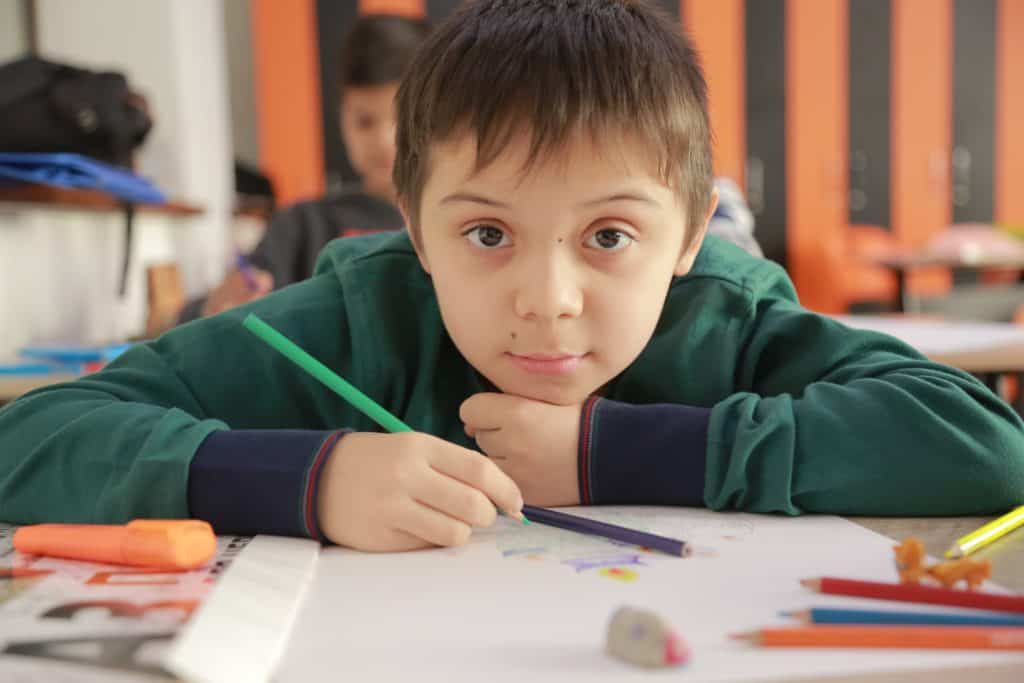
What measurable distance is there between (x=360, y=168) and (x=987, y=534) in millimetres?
Result: 1961

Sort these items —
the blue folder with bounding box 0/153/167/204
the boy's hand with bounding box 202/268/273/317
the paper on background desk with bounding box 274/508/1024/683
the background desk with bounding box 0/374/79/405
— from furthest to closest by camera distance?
1. the boy's hand with bounding box 202/268/273/317
2. the blue folder with bounding box 0/153/167/204
3. the background desk with bounding box 0/374/79/405
4. the paper on background desk with bounding box 274/508/1024/683

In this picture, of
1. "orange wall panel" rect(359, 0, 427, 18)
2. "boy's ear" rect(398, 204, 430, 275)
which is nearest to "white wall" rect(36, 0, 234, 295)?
"orange wall panel" rect(359, 0, 427, 18)

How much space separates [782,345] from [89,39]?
2.32 metres

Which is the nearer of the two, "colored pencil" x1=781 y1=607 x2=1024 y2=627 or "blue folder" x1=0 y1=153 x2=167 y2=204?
"colored pencil" x1=781 y1=607 x2=1024 y2=627

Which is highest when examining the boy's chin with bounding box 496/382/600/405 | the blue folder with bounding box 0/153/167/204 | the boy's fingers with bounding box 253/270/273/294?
the blue folder with bounding box 0/153/167/204

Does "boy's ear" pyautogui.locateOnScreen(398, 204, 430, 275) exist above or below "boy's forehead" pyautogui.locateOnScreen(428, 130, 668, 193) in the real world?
below

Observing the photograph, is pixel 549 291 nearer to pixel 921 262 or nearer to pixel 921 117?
pixel 921 262

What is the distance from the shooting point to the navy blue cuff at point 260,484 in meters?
0.55

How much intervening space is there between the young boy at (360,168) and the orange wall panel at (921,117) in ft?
12.0

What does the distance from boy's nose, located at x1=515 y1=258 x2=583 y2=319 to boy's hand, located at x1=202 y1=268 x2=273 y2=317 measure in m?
1.33

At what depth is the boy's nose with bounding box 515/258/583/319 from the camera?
62 centimetres

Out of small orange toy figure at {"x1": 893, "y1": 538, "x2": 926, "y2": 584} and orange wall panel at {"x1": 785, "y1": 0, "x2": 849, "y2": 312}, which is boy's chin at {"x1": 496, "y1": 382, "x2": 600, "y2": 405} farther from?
orange wall panel at {"x1": 785, "y1": 0, "x2": 849, "y2": 312}

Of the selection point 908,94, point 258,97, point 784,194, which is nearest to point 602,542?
point 258,97

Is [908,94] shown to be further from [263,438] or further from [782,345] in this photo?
[263,438]
